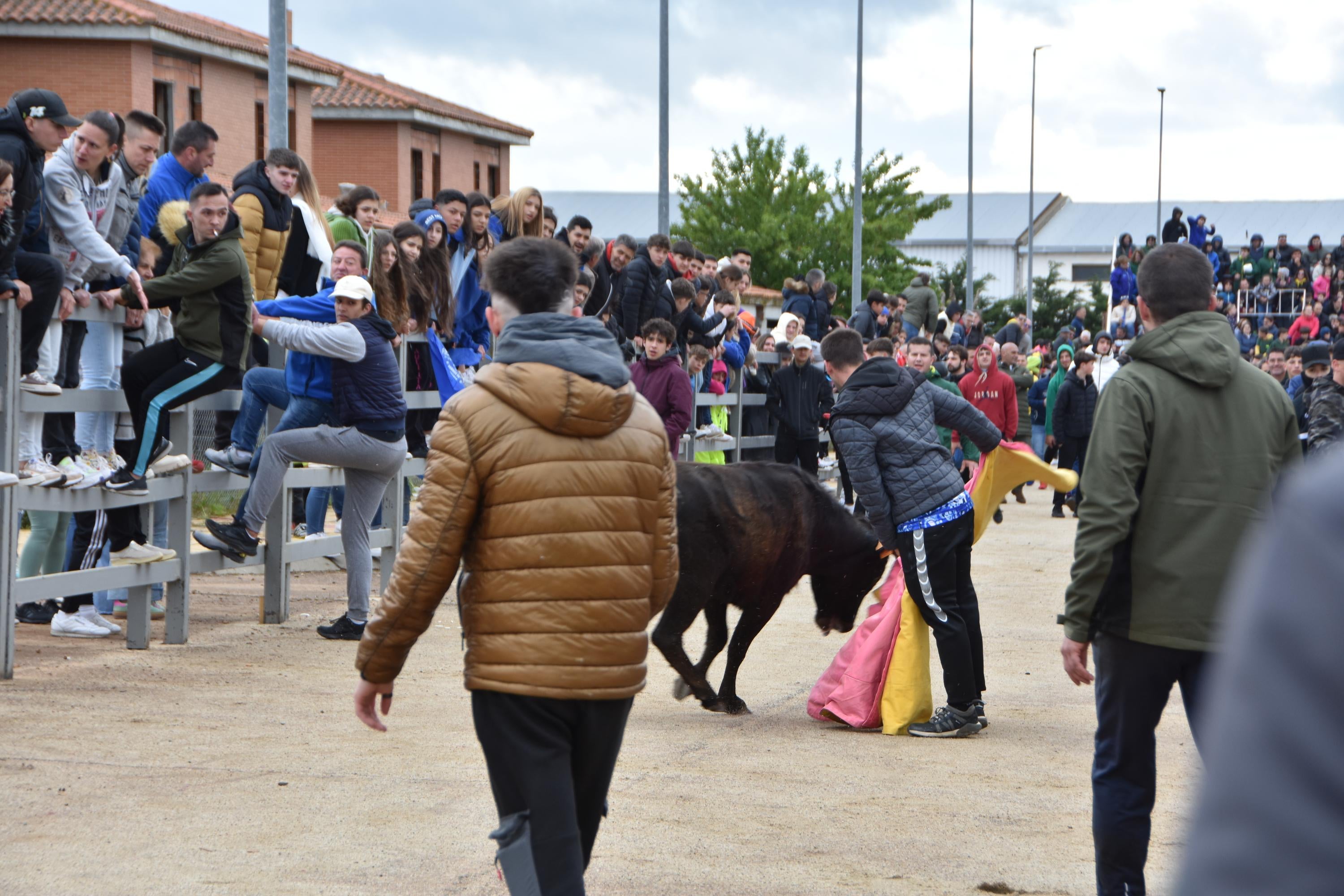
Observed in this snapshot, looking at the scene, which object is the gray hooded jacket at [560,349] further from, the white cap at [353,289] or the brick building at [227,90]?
the brick building at [227,90]

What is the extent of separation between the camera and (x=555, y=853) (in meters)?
3.54

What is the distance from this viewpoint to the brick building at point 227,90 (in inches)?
1484

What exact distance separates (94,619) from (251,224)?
8.67ft

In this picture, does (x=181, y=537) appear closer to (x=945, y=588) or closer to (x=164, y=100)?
(x=945, y=588)

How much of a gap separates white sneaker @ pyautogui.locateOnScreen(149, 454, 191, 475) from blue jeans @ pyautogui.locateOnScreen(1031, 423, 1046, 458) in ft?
55.8

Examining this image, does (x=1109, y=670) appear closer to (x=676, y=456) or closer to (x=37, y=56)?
(x=676, y=456)

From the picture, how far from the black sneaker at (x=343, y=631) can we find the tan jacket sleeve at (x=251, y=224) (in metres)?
2.25

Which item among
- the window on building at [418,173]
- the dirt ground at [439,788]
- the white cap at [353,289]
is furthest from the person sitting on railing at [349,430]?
the window on building at [418,173]

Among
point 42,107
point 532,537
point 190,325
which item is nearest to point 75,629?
point 190,325

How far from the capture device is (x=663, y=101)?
1998 centimetres

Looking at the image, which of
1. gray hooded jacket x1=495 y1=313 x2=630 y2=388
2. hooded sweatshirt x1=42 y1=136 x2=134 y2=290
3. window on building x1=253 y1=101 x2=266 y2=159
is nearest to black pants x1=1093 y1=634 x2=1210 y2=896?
gray hooded jacket x1=495 y1=313 x2=630 y2=388

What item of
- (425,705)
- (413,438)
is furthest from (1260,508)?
(413,438)

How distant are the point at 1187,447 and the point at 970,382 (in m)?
15.0

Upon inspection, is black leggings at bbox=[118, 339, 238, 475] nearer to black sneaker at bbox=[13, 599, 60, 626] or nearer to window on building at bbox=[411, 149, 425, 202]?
black sneaker at bbox=[13, 599, 60, 626]
